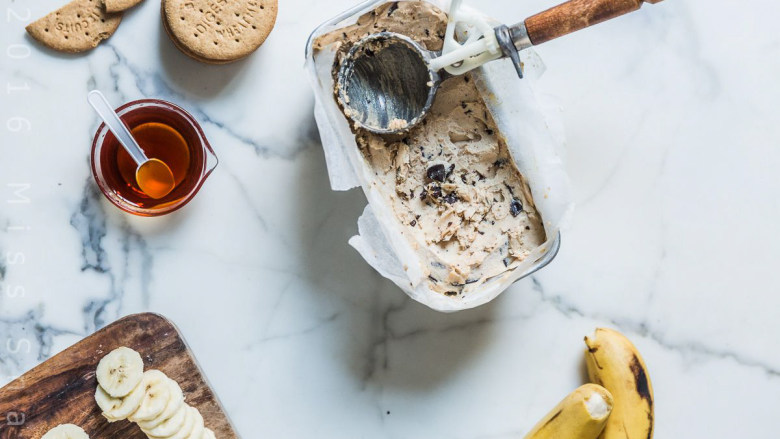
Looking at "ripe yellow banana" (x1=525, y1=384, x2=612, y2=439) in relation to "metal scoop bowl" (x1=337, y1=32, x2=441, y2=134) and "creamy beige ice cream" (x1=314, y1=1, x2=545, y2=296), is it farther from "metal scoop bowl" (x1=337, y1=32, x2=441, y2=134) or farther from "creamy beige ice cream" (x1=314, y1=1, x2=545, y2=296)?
"metal scoop bowl" (x1=337, y1=32, x2=441, y2=134)

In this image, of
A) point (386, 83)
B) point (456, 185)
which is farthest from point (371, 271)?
point (386, 83)

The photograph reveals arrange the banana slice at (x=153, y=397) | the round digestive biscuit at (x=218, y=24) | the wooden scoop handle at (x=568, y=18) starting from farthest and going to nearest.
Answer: the round digestive biscuit at (x=218, y=24) < the banana slice at (x=153, y=397) < the wooden scoop handle at (x=568, y=18)

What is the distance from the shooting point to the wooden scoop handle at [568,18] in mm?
1212

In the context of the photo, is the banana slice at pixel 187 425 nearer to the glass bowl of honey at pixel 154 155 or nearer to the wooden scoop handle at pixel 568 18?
the glass bowl of honey at pixel 154 155

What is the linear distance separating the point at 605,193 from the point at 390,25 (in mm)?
577

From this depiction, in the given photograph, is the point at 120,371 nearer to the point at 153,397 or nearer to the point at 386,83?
the point at 153,397

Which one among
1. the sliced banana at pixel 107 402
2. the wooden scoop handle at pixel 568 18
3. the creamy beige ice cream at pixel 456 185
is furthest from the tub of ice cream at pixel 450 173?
the sliced banana at pixel 107 402

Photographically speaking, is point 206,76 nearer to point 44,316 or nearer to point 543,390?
point 44,316

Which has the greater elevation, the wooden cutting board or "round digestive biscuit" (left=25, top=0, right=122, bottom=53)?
"round digestive biscuit" (left=25, top=0, right=122, bottom=53)

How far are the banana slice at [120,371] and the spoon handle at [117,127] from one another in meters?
0.37

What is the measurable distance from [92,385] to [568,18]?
1.12 m

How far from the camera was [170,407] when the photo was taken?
1374 millimetres

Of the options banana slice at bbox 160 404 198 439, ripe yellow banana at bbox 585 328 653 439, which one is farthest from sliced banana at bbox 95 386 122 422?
ripe yellow banana at bbox 585 328 653 439

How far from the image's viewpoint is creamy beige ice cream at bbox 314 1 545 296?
1.44 m
